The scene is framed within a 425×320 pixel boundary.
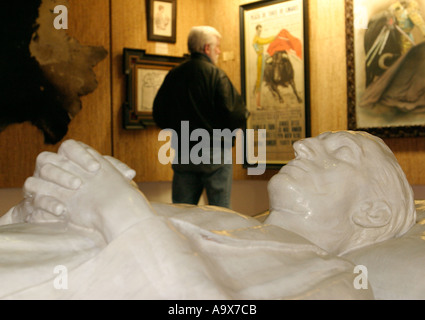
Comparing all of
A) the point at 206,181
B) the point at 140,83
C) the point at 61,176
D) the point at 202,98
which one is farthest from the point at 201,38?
the point at 61,176

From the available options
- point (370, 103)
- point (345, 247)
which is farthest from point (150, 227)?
point (370, 103)

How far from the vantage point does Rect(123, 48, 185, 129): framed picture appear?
5242mm

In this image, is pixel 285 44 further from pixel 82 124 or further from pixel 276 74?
pixel 82 124

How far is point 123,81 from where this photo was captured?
529 cm

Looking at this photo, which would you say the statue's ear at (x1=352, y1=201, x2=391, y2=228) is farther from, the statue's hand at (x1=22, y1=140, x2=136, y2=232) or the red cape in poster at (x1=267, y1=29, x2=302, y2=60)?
the red cape in poster at (x1=267, y1=29, x2=302, y2=60)

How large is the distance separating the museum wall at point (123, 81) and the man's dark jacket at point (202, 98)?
3.54 feet

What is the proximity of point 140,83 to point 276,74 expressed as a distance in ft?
4.75

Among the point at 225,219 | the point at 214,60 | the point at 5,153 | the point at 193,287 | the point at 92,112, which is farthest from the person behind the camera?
the point at 92,112

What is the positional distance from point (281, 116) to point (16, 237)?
13.7 ft

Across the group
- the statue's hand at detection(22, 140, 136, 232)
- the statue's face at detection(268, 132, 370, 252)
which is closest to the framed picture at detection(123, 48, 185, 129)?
the statue's face at detection(268, 132, 370, 252)

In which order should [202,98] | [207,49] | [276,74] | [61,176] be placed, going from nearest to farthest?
[61,176]
[202,98]
[207,49]
[276,74]

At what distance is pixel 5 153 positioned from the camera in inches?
184

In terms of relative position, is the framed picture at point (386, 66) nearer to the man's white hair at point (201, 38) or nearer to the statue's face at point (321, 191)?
the man's white hair at point (201, 38)
